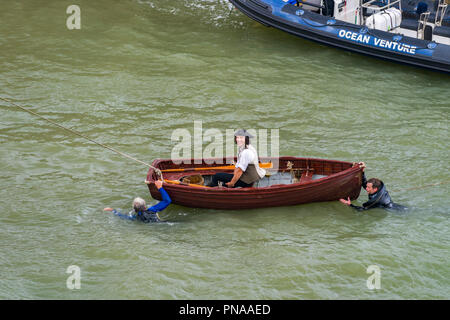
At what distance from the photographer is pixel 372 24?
1472 centimetres

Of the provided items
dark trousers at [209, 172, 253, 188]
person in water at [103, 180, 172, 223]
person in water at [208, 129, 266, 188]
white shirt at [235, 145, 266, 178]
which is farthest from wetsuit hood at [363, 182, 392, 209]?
person in water at [103, 180, 172, 223]

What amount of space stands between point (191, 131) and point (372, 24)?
242 inches

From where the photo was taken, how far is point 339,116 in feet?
40.1

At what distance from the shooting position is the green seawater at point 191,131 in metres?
7.41

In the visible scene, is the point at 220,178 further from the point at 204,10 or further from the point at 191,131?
the point at 204,10

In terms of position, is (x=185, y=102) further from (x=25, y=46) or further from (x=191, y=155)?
(x=25, y=46)

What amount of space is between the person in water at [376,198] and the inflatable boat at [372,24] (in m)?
6.34

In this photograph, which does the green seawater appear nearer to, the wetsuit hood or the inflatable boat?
the wetsuit hood

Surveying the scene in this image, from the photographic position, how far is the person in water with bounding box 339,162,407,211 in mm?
8562

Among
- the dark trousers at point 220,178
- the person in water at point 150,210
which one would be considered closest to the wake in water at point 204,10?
the dark trousers at point 220,178

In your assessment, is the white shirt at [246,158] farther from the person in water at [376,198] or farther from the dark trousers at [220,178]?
the person in water at [376,198]

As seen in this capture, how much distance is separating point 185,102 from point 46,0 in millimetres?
8483

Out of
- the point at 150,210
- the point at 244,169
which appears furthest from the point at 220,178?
the point at 150,210

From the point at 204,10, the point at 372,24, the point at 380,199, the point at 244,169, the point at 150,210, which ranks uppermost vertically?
the point at 204,10
